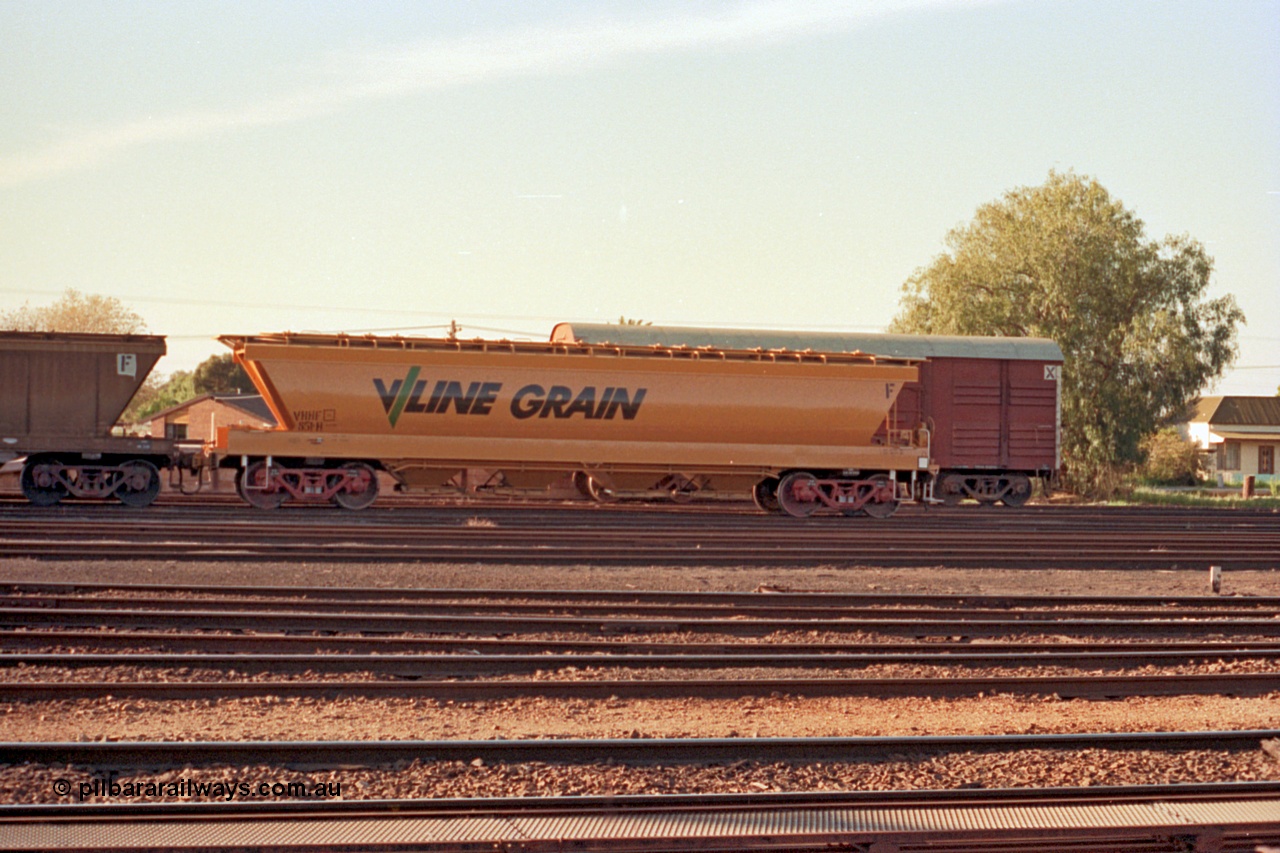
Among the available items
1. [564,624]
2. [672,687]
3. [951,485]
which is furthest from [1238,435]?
[672,687]

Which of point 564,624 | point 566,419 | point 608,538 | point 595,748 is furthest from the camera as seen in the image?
point 566,419

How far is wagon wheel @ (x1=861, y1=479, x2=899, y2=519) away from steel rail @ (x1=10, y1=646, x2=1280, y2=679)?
12.7 meters

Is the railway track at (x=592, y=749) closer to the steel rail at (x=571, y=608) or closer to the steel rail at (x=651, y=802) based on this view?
the steel rail at (x=651, y=802)

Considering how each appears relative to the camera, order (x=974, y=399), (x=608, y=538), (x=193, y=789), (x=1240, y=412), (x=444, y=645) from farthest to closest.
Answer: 1. (x=1240, y=412)
2. (x=974, y=399)
3. (x=608, y=538)
4. (x=444, y=645)
5. (x=193, y=789)

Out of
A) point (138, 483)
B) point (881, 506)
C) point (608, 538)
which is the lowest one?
point (608, 538)

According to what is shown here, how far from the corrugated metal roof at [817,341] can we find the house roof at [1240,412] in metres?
44.5

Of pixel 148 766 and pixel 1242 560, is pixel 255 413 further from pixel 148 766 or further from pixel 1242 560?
pixel 148 766

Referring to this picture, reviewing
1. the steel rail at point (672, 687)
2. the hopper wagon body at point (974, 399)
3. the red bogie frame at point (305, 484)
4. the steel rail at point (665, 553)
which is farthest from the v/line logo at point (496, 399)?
the steel rail at point (672, 687)

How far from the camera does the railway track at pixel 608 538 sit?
587 inches

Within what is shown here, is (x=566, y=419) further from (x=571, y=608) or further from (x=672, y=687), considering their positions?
(x=672, y=687)

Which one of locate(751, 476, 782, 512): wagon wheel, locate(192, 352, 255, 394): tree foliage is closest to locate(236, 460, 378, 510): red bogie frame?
locate(751, 476, 782, 512): wagon wheel

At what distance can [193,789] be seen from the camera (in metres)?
5.94

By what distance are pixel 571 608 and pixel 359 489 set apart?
419 inches

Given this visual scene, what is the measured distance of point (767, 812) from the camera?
5.52 meters
